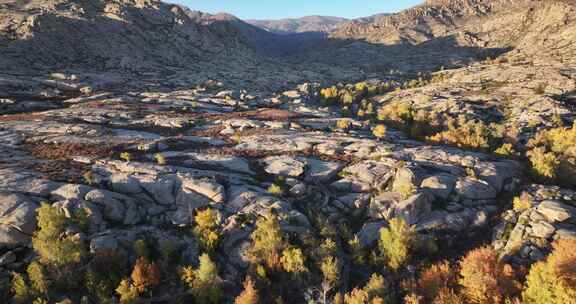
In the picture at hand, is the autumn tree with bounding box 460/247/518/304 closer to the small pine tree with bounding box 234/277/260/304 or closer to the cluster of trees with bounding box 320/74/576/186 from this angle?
the small pine tree with bounding box 234/277/260/304

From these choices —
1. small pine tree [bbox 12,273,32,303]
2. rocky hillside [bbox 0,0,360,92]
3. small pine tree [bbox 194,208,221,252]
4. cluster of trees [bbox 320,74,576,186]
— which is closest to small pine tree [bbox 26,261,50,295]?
small pine tree [bbox 12,273,32,303]

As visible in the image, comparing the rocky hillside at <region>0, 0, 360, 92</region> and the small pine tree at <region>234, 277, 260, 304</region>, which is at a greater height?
the rocky hillside at <region>0, 0, 360, 92</region>

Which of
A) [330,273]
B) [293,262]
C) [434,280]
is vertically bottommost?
[434,280]

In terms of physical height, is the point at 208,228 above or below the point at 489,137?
above

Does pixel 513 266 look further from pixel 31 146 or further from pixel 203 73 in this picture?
pixel 203 73

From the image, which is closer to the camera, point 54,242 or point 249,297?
point 54,242

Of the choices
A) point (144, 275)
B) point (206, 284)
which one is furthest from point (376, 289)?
point (144, 275)

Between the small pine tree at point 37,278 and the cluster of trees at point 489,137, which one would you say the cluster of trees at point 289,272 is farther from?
the cluster of trees at point 489,137

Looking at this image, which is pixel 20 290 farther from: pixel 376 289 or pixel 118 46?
pixel 118 46

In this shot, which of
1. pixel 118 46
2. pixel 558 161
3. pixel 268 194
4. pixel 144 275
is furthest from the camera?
pixel 118 46

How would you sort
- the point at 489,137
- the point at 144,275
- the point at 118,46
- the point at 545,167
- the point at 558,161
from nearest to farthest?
1. the point at 144,275
2. the point at 545,167
3. the point at 558,161
4. the point at 489,137
5. the point at 118,46
